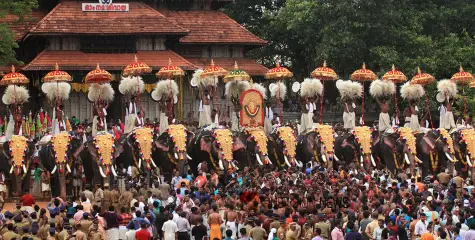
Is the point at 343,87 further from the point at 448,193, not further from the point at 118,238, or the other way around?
the point at 118,238

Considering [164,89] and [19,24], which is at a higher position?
[19,24]

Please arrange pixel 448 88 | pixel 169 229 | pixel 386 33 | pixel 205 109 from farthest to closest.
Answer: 1. pixel 386 33
2. pixel 448 88
3. pixel 205 109
4. pixel 169 229

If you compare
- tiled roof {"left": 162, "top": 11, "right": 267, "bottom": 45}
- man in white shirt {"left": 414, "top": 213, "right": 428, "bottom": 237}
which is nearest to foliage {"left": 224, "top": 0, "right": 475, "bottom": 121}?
tiled roof {"left": 162, "top": 11, "right": 267, "bottom": 45}

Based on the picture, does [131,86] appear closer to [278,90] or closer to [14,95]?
[14,95]

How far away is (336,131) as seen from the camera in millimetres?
35812

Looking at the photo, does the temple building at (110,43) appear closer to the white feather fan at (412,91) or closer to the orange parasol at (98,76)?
the orange parasol at (98,76)

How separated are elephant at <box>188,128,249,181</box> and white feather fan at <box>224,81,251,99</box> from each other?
1712 millimetres

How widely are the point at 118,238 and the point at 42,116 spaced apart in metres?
17.2

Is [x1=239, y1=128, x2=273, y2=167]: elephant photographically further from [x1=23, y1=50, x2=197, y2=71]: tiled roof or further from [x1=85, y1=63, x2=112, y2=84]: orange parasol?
[x1=23, y1=50, x2=197, y2=71]: tiled roof

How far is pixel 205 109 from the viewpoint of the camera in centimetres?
3406

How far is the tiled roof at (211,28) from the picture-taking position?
47.5 meters

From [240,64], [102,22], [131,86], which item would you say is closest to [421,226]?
[131,86]

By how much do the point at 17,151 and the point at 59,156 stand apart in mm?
1318

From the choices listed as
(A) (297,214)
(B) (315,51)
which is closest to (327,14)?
(B) (315,51)
